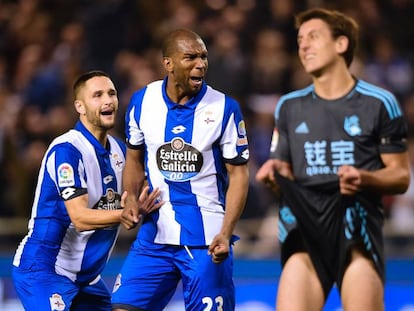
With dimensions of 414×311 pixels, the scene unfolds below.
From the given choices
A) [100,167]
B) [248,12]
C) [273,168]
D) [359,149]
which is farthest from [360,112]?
[248,12]

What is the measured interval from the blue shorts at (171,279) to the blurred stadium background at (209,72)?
2.90 metres

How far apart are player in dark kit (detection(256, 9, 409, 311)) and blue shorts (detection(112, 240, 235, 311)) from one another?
1.17 feet

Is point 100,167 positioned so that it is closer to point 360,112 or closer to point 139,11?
point 360,112

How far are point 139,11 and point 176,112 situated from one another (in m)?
6.11

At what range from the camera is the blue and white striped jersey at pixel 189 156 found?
557cm

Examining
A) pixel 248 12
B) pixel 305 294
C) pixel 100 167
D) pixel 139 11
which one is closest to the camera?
pixel 305 294

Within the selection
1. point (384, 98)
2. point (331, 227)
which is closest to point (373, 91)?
point (384, 98)

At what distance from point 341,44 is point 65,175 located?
5.46ft

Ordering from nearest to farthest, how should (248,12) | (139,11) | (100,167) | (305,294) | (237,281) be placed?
1. (305,294)
2. (100,167)
3. (237,281)
4. (248,12)
5. (139,11)

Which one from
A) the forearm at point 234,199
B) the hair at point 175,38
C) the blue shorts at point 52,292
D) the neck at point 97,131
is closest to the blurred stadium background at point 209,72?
the blue shorts at point 52,292

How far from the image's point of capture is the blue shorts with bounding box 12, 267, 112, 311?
561 cm

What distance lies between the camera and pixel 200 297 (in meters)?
5.52

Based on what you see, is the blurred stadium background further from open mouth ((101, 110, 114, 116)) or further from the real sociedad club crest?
the real sociedad club crest

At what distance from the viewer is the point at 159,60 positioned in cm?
1065
